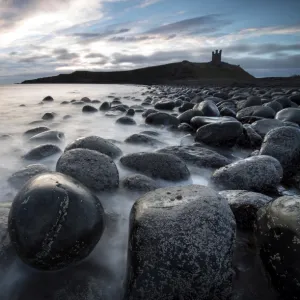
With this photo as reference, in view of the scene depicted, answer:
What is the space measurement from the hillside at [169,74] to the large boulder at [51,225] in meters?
44.4

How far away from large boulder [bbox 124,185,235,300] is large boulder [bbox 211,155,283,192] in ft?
2.53

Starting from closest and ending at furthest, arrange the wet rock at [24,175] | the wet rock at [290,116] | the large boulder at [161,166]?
the wet rock at [24,175], the large boulder at [161,166], the wet rock at [290,116]

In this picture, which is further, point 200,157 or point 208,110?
point 208,110

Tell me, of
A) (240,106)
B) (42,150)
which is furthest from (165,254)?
(240,106)

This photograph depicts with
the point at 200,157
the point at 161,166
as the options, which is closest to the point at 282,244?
the point at 161,166

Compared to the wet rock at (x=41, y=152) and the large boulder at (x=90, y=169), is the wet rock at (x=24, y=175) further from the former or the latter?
the wet rock at (x=41, y=152)

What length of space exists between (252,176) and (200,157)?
63cm

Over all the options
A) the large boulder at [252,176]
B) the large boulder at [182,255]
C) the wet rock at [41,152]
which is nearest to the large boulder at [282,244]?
the large boulder at [182,255]

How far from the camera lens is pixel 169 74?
4762cm

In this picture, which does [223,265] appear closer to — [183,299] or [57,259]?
[183,299]

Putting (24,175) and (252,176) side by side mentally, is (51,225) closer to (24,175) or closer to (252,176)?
(24,175)

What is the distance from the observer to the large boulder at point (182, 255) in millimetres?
943

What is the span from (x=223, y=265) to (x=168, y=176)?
1.06 m

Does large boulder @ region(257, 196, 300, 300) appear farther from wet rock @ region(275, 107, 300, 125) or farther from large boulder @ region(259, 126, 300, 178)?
wet rock @ region(275, 107, 300, 125)
